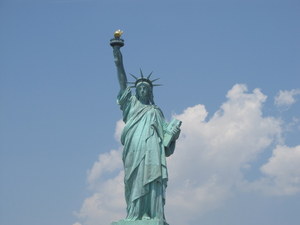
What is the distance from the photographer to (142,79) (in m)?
21.3

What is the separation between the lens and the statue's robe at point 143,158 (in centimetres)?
1947

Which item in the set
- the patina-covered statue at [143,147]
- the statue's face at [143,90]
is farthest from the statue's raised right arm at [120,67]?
the statue's face at [143,90]

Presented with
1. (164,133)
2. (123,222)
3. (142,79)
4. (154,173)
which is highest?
(142,79)

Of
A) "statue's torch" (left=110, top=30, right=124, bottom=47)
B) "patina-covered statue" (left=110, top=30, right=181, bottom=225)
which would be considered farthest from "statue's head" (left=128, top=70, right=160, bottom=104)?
"statue's torch" (left=110, top=30, right=124, bottom=47)

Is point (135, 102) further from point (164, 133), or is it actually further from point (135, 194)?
point (135, 194)

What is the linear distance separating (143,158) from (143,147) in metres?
0.40

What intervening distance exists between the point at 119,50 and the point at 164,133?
3397 millimetres

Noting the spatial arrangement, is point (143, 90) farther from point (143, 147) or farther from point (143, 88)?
point (143, 147)

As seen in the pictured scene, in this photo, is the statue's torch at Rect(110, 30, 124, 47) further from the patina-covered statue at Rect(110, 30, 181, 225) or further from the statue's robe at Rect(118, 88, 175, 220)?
the statue's robe at Rect(118, 88, 175, 220)

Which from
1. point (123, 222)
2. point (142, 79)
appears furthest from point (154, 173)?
point (142, 79)

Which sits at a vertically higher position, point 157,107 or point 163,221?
point 157,107

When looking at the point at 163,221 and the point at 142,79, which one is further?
the point at 142,79

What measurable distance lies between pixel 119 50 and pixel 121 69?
688 millimetres

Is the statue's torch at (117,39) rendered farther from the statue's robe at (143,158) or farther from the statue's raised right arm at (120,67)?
the statue's robe at (143,158)
